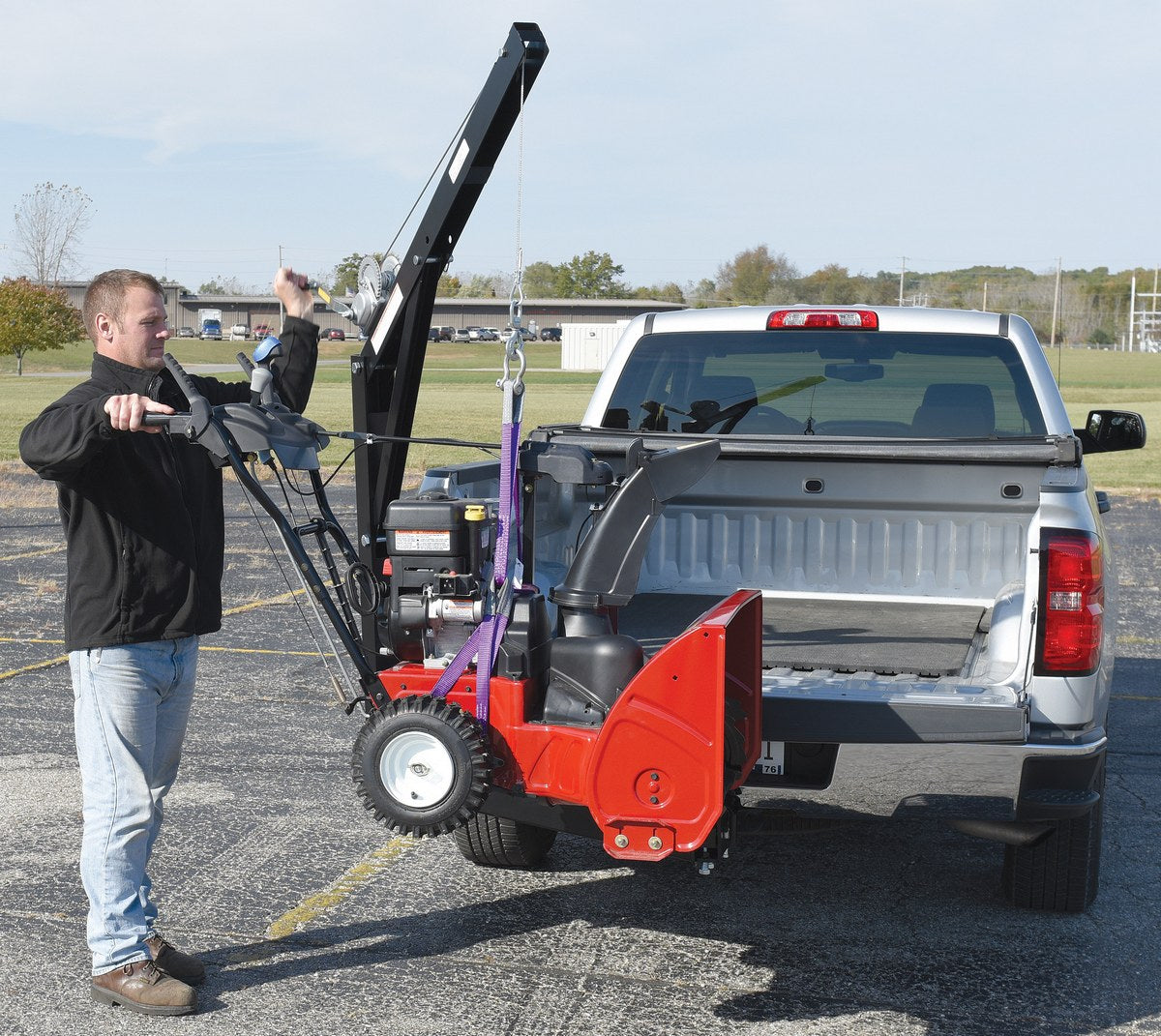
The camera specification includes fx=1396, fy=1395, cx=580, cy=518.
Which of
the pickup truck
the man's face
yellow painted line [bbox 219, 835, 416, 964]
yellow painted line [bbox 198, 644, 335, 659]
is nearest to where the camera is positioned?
the man's face

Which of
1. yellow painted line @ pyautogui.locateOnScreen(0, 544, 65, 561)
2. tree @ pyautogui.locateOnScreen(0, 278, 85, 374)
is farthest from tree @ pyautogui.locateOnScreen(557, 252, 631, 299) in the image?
yellow painted line @ pyautogui.locateOnScreen(0, 544, 65, 561)

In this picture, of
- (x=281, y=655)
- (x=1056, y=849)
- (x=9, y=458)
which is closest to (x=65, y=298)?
(x=9, y=458)

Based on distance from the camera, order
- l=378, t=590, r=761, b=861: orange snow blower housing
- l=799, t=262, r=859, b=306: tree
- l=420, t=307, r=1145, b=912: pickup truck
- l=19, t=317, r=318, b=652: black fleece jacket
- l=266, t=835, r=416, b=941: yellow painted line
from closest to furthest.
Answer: l=378, t=590, r=761, b=861: orange snow blower housing → l=19, t=317, r=318, b=652: black fleece jacket → l=420, t=307, r=1145, b=912: pickup truck → l=266, t=835, r=416, b=941: yellow painted line → l=799, t=262, r=859, b=306: tree

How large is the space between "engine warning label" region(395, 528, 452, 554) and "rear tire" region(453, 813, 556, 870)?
1.35 meters

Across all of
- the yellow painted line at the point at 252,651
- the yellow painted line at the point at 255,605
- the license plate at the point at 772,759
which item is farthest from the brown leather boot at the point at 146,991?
the yellow painted line at the point at 255,605

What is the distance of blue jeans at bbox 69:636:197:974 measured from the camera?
12.2 ft

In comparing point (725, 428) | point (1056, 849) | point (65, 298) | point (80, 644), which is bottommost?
point (1056, 849)

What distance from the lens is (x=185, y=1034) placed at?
362cm

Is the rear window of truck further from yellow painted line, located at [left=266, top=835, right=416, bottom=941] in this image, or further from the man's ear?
the man's ear

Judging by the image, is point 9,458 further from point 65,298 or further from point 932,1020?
point 65,298

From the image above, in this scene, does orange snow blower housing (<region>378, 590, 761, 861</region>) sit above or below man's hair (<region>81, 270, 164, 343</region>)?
below

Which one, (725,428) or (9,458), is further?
(9,458)

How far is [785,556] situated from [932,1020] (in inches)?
89.5

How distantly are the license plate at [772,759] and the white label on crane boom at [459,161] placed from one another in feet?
9.04
